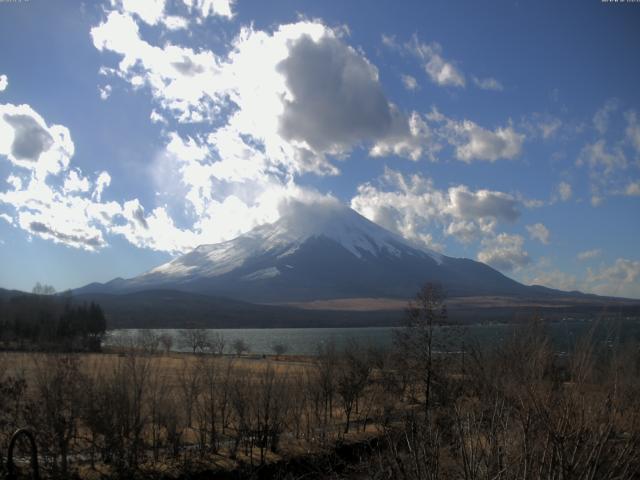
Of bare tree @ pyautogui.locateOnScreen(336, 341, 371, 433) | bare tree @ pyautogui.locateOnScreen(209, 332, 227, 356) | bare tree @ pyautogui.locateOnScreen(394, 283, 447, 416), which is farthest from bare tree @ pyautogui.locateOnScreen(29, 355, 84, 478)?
bare tree @ pyautogui.locateOnScreen(394, 283, 447, 416)

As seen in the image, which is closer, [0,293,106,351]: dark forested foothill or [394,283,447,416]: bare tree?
[394,283,447,416]: bare tree

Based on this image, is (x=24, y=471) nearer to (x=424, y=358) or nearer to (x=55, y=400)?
(x=55, y=400)

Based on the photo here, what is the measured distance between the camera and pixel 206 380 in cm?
2827

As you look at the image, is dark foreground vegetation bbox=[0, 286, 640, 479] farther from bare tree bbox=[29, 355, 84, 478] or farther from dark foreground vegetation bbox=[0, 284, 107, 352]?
dark foreground vegetation bbox=[0, 284, 107, 352]

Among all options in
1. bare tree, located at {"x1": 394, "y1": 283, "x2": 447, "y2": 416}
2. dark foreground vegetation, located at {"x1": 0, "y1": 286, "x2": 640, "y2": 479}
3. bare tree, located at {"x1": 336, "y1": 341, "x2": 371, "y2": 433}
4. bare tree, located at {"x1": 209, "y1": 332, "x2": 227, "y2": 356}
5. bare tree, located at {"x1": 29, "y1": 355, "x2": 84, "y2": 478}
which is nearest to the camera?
dark foreground vegetation, located at {"x1": 0, "y1": 286, "x2": 640, "y2": 479}

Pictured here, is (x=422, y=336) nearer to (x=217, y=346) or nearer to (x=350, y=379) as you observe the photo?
(x=350, y=379)

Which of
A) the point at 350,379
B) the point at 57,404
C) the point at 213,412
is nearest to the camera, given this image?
the point at 57,404

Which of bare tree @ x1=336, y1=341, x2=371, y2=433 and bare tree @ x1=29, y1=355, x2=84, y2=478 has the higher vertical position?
bare tree @ x1=29, y1=355, x2=84, y2=478

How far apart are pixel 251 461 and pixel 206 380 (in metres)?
5.13

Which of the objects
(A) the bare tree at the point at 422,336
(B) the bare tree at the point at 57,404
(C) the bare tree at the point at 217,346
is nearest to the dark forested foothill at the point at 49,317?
(C) the bare tree at the point at 217,346

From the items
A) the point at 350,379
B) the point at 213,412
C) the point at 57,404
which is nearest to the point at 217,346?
the point at 350,379

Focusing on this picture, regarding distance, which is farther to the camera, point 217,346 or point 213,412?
point 217,346

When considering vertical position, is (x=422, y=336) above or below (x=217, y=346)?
above

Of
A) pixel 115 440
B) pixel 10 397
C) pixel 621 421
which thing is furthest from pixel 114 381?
pixel 621 421
